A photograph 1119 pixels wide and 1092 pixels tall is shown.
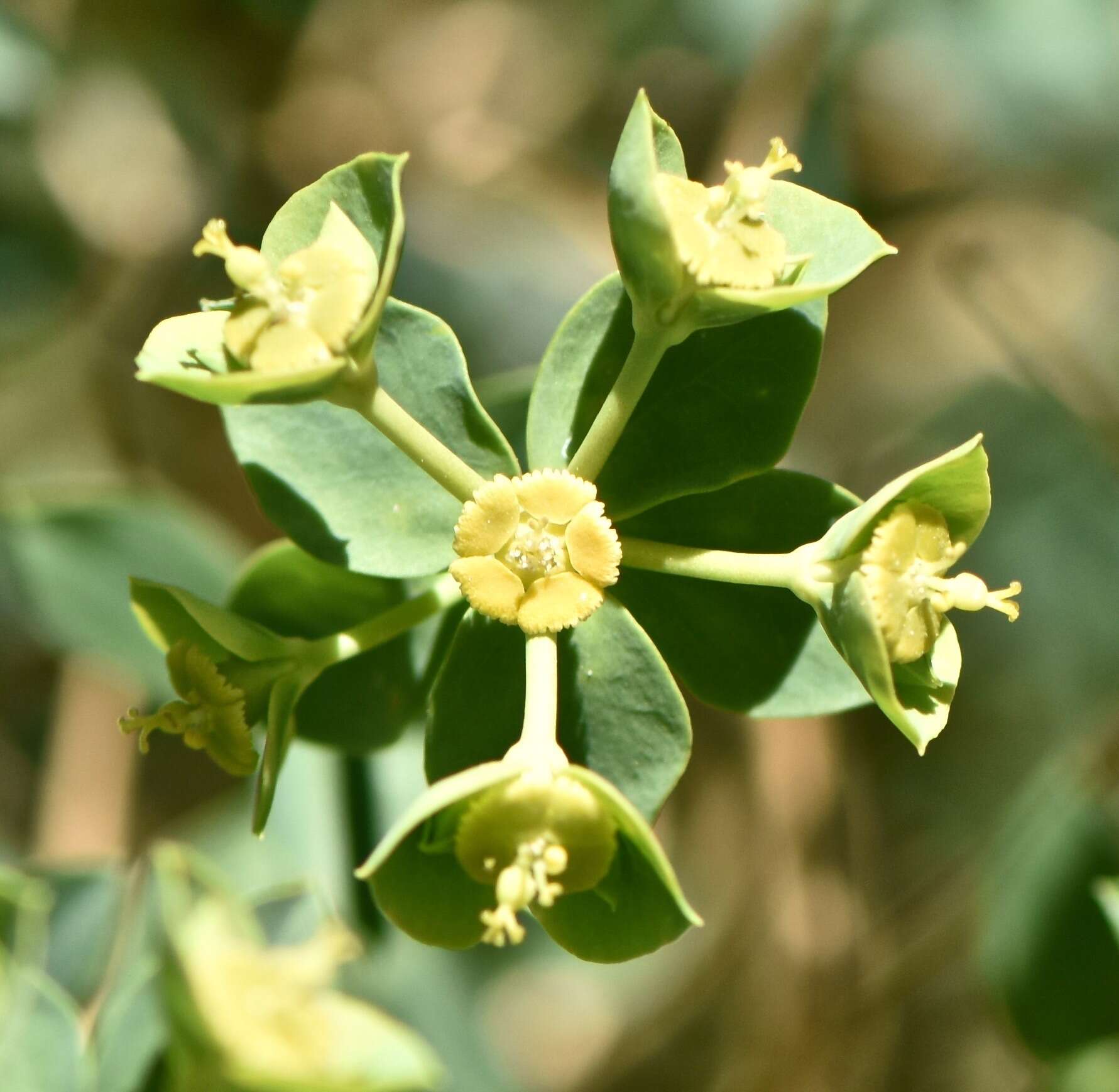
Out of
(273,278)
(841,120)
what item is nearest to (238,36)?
(841,120)

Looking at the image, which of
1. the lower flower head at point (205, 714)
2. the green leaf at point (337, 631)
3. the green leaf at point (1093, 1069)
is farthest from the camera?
the green leaf at point (1093, 1069)

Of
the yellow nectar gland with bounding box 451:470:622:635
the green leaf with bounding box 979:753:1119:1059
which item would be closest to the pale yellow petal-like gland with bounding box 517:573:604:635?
the yellow nectar gland with bounding box 451:470:622:635

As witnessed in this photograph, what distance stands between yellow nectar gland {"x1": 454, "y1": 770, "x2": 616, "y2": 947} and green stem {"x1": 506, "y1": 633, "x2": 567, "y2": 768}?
3 cm

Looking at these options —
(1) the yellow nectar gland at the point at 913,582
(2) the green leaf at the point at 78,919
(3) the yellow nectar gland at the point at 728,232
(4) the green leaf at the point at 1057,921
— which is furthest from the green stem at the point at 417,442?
(4) the green leaf at the point at 1057,921

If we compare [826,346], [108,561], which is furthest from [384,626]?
[826,346]

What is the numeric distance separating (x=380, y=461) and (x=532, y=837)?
601 millimetres

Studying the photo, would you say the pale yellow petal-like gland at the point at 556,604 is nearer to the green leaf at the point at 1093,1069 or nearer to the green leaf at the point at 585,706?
the green leaf at the point at 585,706

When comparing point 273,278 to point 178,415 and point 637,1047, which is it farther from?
point 637,1047

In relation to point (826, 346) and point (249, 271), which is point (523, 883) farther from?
point (826, 346)

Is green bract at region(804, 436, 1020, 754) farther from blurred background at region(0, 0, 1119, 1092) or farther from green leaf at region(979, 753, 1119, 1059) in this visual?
blurred background at region(0, 0, 1119, 1092)

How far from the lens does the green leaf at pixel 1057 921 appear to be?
269 centimetres

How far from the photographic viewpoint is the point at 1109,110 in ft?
12.7

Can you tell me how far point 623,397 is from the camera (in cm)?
162

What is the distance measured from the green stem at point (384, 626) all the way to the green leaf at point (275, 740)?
0.14 feet
